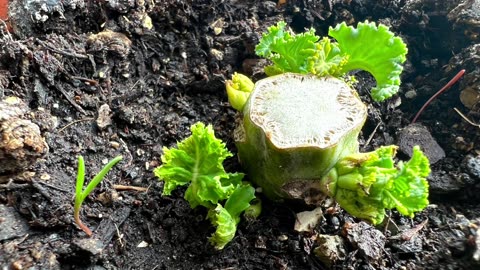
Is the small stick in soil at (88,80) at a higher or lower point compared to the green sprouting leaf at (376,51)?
lower

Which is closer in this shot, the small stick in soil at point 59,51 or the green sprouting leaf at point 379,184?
the green sprouting leaf at point 379,184

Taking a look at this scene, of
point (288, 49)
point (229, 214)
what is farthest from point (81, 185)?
point (288, 49)

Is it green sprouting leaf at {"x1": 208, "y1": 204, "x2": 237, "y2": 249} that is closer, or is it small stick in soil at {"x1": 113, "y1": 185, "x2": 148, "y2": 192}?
green sprouting leaf at {"x1": 208, "y1": 204, "x2": 237, "y2": 249}

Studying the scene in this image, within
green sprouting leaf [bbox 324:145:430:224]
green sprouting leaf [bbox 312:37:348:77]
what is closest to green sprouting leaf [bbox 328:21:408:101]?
green sprouting leaf [bbox 312:37:348:77]

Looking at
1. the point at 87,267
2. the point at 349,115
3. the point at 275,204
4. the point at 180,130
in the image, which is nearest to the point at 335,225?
the point at 275,204

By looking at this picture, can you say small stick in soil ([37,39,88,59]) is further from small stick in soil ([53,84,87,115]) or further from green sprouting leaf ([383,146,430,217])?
green sprouting leaf ([383,146,430,217])

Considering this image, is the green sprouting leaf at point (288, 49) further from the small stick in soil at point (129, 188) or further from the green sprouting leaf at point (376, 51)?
the small stick in soil at point (129, 188)

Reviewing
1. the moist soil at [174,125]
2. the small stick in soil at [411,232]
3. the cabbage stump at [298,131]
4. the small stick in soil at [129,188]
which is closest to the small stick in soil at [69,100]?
the moist soil at [174,125]
